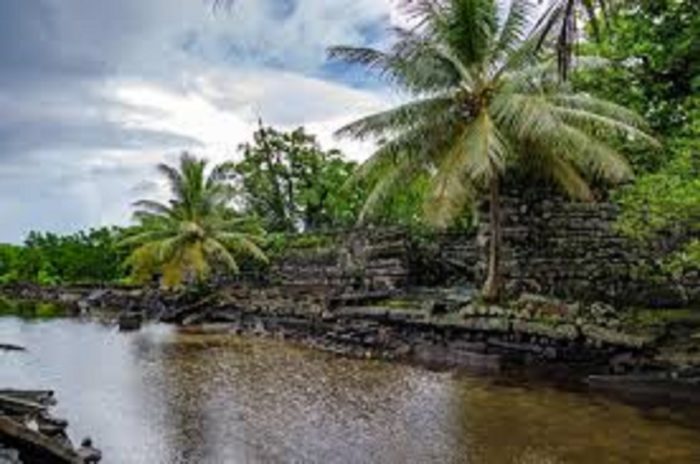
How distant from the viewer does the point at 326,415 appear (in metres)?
12.9

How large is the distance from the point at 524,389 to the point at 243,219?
22.8m

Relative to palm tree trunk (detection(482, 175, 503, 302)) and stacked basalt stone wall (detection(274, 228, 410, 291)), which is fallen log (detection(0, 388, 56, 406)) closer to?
palm tree trunk (detection(482, 175, 503, 302))

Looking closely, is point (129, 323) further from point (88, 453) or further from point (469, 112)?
point (88, 453)

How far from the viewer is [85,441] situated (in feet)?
32.3

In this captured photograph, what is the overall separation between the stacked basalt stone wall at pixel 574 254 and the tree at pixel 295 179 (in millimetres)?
23136

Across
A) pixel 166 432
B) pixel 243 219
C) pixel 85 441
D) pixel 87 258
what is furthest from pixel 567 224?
pixel 87 258

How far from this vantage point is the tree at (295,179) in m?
44.0

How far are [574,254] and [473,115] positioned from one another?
4106 mm

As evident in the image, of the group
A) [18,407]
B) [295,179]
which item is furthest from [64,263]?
[18,407]

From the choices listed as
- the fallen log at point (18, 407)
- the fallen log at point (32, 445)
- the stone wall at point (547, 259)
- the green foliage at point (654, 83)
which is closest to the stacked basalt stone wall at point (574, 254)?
the stone wall at point (547, 259)

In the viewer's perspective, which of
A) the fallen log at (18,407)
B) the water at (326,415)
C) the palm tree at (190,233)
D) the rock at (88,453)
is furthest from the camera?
the palm tree at (190,233)

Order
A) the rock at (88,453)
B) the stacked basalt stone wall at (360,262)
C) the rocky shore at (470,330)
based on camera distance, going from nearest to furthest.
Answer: the rock at (88,453) < the rocky shore at (470,330) < the stacked basalt stone wall at (360,262)

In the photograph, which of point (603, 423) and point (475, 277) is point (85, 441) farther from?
point (475, 277)

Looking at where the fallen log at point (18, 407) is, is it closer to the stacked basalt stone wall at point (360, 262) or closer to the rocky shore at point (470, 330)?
the rocky shore at point (470, 330)
